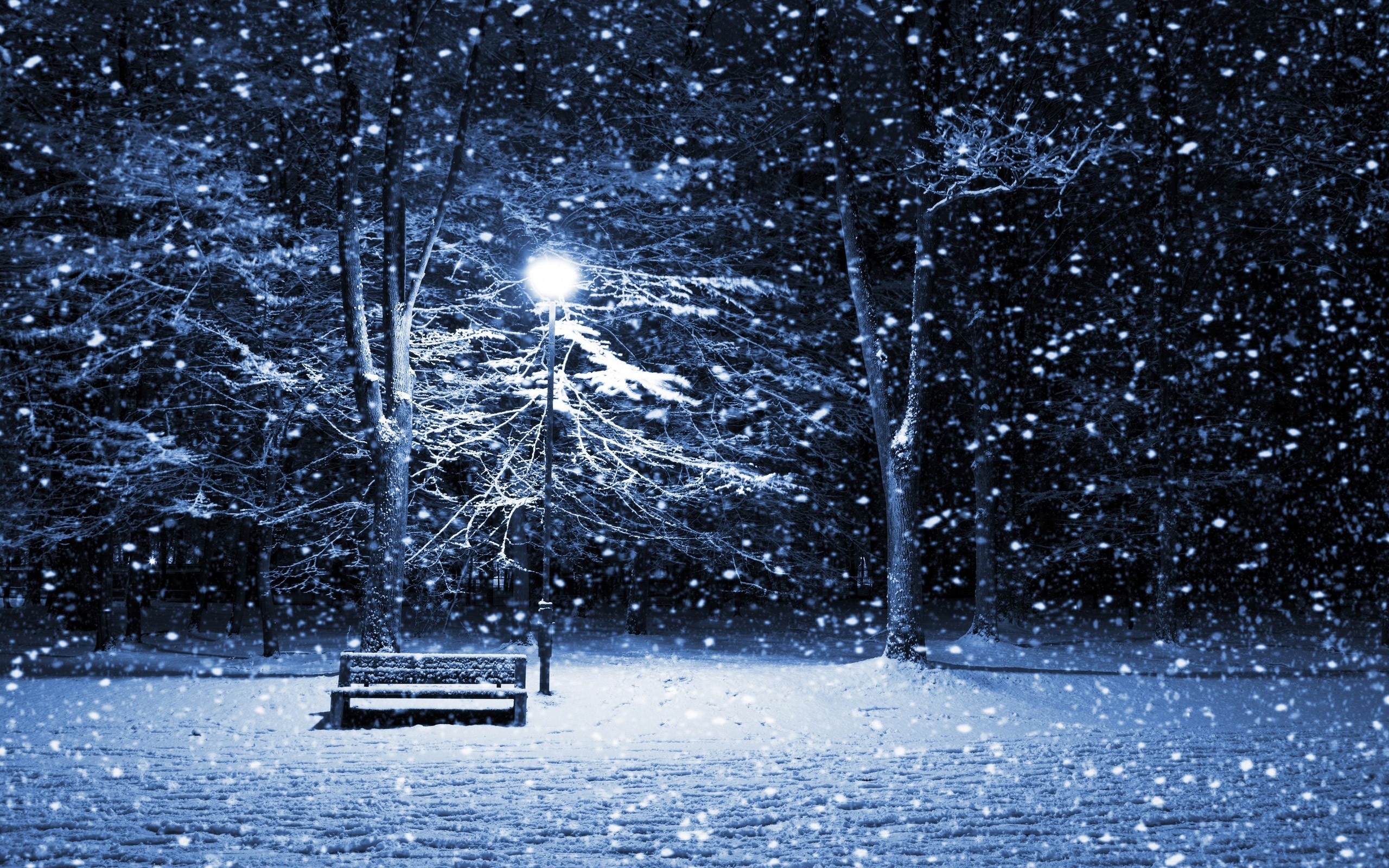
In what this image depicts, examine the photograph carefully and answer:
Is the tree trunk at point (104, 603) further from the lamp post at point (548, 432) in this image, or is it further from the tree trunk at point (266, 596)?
the lamp post at point (548, 432)

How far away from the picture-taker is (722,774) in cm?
854

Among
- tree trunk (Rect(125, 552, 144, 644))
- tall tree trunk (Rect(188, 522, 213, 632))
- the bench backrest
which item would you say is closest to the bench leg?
the bench backrest

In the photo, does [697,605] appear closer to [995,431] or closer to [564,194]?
[995,431]

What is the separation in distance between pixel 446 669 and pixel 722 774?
4.25 meters

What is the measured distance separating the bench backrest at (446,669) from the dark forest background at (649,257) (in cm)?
363

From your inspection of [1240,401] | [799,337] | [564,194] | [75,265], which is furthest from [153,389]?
[1240,401]

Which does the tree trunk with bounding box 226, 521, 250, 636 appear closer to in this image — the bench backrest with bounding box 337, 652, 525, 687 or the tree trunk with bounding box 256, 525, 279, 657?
the tree trunk with bounding box 256, 525, 279, 657

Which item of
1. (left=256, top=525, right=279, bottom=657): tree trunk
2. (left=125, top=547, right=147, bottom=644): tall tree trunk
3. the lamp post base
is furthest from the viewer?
(left=125, top=547, right=147, bottom=644): tall tree trunk

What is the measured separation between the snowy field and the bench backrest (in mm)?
344

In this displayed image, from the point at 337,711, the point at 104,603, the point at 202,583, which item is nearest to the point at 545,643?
the point at 337,711

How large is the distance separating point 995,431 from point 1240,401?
39.1 ft

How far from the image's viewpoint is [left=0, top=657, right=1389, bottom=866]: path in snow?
6.08m

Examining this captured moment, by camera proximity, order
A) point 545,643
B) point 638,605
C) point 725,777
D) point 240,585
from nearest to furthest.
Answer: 1. point 725,777
2. point 545,643
3. point 240,585
4. point 638,605

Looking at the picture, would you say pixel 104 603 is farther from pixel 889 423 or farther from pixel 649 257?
pixel 889 423
